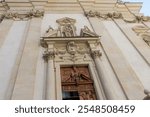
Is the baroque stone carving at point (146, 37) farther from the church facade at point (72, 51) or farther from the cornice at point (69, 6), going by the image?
the cornice at point (69, 6)

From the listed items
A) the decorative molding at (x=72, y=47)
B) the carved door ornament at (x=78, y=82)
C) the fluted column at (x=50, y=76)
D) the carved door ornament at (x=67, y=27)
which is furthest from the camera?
the carved door ornament at (x=67, y=27)

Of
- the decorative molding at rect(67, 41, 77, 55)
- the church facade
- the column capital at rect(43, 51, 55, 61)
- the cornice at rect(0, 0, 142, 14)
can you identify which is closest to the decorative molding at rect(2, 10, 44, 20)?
the church facade

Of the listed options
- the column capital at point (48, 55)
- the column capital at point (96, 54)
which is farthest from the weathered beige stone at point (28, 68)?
the column capital at point (96, 54)

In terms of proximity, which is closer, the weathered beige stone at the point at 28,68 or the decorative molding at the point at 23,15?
the weathered beige stone at the point at 28,68

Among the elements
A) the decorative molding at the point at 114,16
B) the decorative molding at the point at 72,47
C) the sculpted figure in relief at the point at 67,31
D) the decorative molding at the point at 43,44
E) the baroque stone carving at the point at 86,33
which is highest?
the decorative molding at the point at 114,16

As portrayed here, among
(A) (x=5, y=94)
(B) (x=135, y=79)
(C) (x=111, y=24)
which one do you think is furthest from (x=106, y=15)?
(A) (x=5, y=94)

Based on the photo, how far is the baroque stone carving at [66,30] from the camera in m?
15.8

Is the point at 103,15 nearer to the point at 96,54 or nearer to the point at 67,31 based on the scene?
the point at 67,31

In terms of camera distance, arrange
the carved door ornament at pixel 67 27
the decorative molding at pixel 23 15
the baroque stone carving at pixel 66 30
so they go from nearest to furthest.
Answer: the baroque stone carving at pixel 66 30 < the carved door ornament at pixel 67 27 < the decorative molding at pixel 23 15

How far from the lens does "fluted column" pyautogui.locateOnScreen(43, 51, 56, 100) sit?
11.5 metres

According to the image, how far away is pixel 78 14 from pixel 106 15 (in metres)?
1.94

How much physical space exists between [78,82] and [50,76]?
1.43 metres

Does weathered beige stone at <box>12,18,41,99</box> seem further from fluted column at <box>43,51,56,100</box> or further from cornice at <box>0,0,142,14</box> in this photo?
cornice at <box>0,0,142,14</box>

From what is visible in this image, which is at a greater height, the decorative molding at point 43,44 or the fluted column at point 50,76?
the decorative molding at point 43,44
